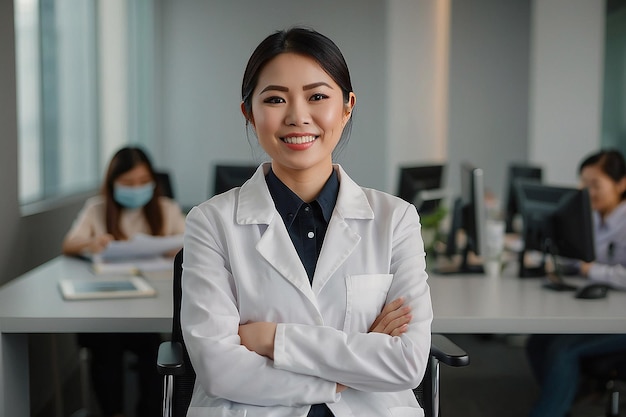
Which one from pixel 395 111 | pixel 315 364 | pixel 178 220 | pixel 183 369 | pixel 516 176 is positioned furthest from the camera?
pixel 395 111

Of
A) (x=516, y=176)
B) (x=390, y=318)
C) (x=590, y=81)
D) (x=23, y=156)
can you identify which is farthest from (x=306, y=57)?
(x=590, y=81)

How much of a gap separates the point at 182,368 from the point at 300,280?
0.40 metres

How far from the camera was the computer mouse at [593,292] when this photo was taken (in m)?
2.93

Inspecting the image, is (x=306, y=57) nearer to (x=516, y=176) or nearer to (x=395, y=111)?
(x=516, y=176)

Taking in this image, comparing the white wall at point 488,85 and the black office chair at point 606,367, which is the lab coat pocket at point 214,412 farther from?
the white wall at point 488,85

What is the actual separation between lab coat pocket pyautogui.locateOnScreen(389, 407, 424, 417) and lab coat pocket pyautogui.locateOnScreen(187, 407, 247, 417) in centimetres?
38

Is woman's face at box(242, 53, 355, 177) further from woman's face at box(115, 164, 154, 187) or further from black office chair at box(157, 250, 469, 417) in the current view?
woman's face at box(115, 164, 154, 187)

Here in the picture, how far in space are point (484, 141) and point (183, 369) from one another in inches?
248

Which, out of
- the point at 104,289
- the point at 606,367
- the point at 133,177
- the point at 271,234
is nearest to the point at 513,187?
the point at 606,367

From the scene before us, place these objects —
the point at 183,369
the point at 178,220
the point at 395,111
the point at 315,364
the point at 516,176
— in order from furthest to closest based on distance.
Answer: the point at 395,111
the point at 516,176
the point at 178,220
the point at 183,369
the point at 315,364

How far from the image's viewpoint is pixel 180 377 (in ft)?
7.11

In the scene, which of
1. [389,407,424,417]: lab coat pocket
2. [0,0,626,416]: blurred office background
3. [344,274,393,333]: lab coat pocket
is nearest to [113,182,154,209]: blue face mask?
[344,274,393,333]: lab coat pocket

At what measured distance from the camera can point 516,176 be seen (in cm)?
559

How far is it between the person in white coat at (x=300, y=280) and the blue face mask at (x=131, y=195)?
194cm
